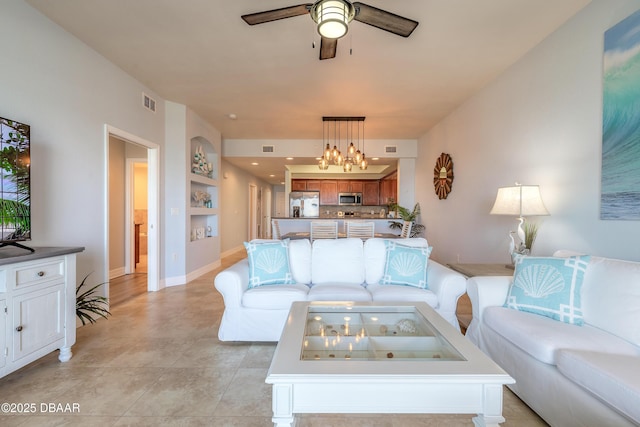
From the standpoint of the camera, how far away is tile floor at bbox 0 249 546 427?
1.53 m

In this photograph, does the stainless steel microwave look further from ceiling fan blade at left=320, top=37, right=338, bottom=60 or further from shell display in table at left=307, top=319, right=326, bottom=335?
shell display in table at left=307, top=319, right=326, bottom=335

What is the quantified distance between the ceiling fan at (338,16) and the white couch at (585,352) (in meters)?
1.90

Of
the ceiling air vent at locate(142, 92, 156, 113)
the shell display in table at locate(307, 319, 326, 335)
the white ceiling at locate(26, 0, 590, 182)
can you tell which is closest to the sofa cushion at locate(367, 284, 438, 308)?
the shell display in table at locate(307, 319, 326, 335)

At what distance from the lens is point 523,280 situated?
190 cm

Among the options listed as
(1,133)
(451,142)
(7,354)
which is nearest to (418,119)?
(451,142)

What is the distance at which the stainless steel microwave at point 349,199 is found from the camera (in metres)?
9.06

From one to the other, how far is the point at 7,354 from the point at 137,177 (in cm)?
575

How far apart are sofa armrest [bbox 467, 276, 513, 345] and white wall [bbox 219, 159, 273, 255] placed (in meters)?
5.38

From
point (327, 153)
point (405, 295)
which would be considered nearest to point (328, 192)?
point (327, 153)

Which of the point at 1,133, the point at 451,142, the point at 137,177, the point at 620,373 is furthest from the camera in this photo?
the point at 137,177

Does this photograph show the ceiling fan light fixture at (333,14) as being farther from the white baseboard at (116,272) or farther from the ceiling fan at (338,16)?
the white baseboard at (116,272)

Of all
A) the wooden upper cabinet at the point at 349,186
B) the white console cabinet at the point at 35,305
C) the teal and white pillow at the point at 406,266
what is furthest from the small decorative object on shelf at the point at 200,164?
the wooden upper cabinet at the point at 349,186

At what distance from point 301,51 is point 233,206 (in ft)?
17.6

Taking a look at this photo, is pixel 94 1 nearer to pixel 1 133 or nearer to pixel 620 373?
pixel 1 133
